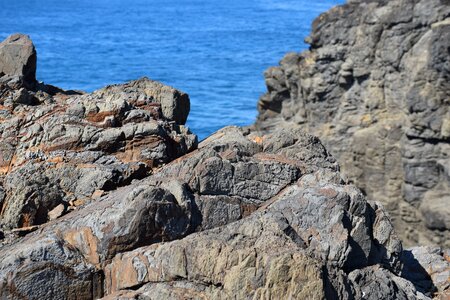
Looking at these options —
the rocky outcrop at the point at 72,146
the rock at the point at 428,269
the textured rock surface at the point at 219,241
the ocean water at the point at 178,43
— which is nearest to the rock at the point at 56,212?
the rocky outcrop at the point at 72,146

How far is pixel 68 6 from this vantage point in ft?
514

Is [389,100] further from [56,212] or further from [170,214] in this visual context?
[170,214]

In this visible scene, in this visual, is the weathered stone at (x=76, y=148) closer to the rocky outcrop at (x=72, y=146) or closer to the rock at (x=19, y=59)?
the rocky outcrop at (x=72, y=146)

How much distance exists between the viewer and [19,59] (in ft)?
56.8

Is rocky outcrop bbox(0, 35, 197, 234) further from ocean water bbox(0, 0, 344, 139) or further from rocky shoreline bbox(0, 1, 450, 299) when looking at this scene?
ocean water bbox(0, 0, 344, 139)

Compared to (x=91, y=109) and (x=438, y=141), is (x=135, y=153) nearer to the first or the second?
(x=91, y=109)

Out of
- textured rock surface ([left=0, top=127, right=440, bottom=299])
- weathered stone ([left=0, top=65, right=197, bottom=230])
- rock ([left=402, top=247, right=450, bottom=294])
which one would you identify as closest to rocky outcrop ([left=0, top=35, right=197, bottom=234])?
weathered stone ([left=0, top=65, right=197, bottom=230])

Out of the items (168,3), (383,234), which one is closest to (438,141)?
(383,234)

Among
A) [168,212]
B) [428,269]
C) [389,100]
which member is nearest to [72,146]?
[168,212]

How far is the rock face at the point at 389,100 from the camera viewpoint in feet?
106

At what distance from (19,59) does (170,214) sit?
6.83 meters

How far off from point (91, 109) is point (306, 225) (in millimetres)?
4654

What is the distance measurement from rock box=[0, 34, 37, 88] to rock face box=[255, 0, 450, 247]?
1894 centimetres

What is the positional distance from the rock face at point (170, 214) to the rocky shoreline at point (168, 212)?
0.06ft
